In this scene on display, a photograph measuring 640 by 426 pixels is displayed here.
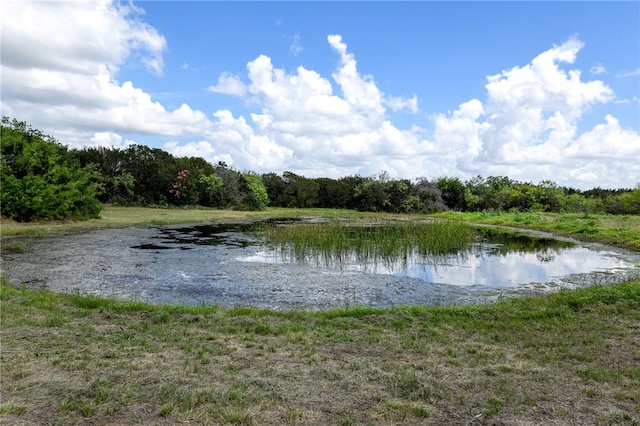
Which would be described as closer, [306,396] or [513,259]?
[306,396]

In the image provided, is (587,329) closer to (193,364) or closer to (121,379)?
(193,364)

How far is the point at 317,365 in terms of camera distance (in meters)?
Result: 4.98

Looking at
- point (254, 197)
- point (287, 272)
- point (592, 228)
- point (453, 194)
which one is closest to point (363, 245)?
point (287, 272)

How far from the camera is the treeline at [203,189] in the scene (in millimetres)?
23344

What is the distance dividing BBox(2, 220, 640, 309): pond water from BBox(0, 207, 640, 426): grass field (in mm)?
1823

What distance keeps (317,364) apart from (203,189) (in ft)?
153

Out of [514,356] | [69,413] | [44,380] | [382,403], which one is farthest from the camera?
[514,356]

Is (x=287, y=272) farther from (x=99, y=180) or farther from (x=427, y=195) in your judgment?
(x=427, y=195)

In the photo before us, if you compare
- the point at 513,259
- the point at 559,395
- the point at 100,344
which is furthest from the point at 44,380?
the point at 513,259

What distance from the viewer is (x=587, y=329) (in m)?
6.48

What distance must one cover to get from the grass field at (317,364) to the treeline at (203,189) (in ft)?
62.3

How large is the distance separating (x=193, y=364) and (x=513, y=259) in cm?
1366

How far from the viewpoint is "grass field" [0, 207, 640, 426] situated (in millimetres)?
3807

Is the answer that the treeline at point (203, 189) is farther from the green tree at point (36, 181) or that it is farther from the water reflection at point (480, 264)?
the water reflection at point (480, 264)
